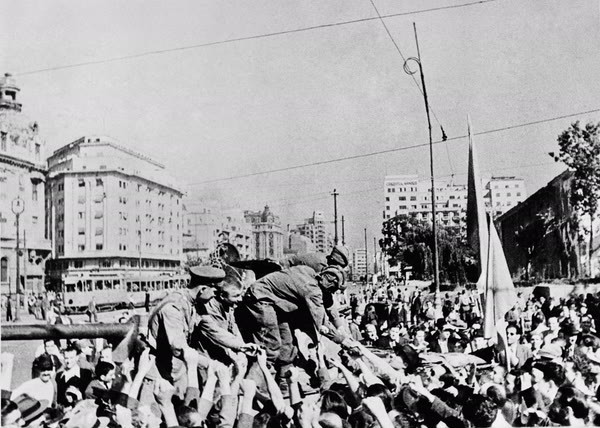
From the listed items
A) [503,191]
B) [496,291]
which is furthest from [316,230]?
[496,291]

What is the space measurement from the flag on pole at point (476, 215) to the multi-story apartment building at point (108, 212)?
3.04m

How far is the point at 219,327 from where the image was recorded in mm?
4168

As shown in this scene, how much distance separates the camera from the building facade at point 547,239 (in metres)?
7.82

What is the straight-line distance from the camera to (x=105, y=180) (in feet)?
23.8

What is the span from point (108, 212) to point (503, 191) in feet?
13.7

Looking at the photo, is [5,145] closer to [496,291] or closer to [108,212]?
[108,212]

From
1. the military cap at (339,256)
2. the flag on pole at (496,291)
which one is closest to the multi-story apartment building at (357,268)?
the flag on pole at (496,291)

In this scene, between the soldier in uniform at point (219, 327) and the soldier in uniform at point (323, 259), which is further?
the soldier in uniform at point (323, 259)

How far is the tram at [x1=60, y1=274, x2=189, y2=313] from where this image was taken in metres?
7.65

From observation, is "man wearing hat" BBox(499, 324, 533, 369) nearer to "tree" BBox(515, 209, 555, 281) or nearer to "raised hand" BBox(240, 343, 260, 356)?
"raised hand" BBox(240, 343, 260, 356)

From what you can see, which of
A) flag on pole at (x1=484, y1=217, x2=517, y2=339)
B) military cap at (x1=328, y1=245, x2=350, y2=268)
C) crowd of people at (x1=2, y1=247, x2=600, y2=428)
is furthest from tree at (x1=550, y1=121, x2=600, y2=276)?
military cap at (x1=328, y1=245, x2=350, y2=268)

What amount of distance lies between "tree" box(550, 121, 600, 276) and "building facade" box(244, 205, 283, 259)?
3275 mm

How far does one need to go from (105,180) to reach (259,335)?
3.32m

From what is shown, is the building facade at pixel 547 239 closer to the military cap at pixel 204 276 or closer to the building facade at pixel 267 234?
the building facade at pixel 267 234
